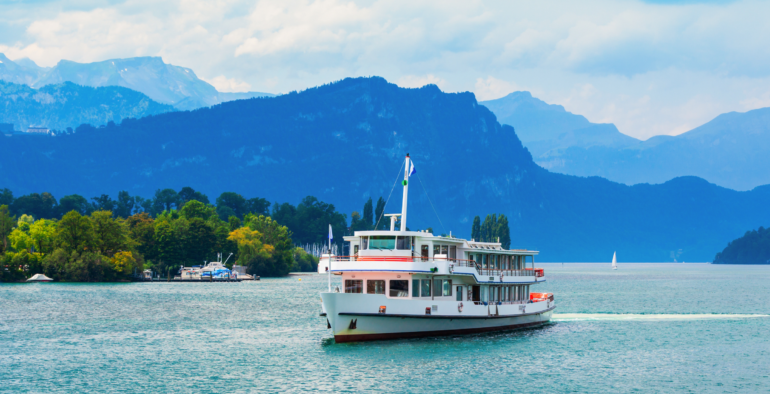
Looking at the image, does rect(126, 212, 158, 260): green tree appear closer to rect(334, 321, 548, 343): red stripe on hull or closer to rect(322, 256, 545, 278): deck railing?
rect(322, 256, 545, 278): deck railing

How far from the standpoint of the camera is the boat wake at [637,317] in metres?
83.7

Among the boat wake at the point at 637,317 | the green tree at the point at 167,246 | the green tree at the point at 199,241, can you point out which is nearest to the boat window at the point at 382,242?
the boat wake at the point at 637,317

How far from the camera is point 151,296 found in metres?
113

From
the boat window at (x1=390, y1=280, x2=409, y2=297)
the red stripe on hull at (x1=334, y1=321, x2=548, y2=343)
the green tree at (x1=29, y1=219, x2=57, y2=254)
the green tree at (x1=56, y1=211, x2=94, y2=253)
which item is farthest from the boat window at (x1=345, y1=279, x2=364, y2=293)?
the green tree at (x1=29, y1=219, x2=57, y2=254)

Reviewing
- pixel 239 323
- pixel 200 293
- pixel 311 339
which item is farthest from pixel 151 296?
pixel 311 339

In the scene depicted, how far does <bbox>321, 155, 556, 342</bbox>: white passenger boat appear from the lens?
180 ft

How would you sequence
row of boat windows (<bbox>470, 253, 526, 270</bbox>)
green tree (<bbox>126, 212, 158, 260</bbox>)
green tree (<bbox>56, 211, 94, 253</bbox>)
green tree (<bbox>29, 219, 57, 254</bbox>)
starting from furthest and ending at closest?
green tree (<bbox>126, 212, 158, 260</bbox>) → green tree (<bbox>29, 219, 57, 254</bbox>) → green tree (<bbox>56, 211, 94, 253</bbox>) → row of boat windows (<bbox>470, 253, 526, 270</bbox>)

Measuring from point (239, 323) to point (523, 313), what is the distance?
2729 centimetres

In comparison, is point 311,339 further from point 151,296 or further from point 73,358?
point 151,296

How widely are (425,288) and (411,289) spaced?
6.71 feet

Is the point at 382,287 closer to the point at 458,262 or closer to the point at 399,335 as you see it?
the point at 399,335

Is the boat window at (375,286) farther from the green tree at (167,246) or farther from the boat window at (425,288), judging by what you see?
the green tree at (167,246)

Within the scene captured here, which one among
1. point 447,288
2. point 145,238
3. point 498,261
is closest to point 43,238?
point 145,238

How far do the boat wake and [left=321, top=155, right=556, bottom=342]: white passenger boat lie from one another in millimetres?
20522
